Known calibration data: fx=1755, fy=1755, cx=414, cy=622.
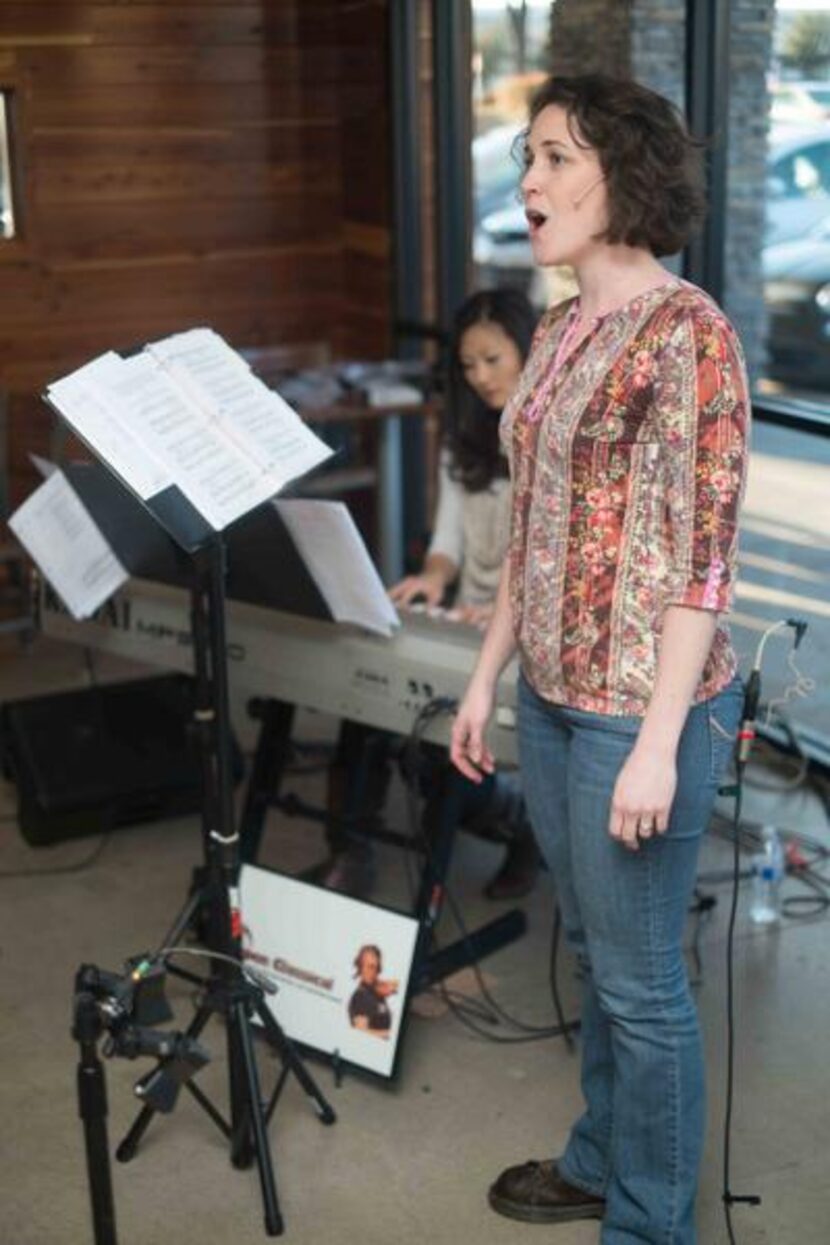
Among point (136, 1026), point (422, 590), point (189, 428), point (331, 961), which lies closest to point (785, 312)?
point (422, 590)

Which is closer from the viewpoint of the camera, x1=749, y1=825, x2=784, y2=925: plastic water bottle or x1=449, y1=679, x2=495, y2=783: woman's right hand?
x1=449, y1=679, x2=495, y2=783: woman's right hand

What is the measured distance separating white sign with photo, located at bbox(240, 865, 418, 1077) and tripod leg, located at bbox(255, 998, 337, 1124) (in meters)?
0.08

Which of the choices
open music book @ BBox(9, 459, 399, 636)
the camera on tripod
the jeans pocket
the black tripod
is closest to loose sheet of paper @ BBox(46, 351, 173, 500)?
the black tripod

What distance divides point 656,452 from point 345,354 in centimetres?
377

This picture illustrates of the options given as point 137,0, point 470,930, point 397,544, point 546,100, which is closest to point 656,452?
point 546,100

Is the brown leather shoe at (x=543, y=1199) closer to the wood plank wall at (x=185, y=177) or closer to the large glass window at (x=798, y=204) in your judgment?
the large glass window at (x=798, y=204)

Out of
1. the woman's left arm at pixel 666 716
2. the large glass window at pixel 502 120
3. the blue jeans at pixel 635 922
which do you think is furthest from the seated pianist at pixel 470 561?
the large glass window at pixel 502 120

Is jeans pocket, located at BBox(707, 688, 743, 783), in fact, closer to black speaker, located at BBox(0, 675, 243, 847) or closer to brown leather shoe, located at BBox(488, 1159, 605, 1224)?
brown leather shoe, located at BBox(488, 1159, 605, 1224)

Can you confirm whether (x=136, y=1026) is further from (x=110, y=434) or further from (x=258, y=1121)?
(x=110, y=434)

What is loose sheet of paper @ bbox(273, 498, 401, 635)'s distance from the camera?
2602mm

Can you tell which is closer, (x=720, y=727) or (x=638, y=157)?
(x=638, y=157)

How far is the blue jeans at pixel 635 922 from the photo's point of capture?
209 centimetres

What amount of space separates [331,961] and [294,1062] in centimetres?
28

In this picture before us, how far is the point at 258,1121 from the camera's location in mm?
2531
